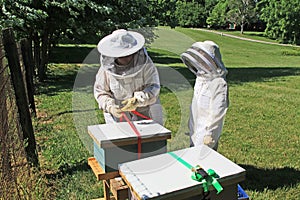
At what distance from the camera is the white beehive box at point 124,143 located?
2.47 metres

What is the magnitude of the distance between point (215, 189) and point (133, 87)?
1418 millimetres

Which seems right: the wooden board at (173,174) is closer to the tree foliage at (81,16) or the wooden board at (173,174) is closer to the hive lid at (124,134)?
the hive lid at (124,134)

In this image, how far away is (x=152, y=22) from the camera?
33.0ft

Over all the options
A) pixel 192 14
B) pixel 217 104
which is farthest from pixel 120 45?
pixel 192 14

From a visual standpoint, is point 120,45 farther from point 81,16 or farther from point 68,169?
point 81,16

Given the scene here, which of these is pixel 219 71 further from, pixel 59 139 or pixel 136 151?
pixel 59 139

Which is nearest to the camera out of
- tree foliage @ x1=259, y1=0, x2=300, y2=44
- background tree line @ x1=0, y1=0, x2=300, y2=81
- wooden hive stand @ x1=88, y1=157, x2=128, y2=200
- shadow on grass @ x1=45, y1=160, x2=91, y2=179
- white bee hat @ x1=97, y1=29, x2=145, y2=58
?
wooden hive stand @ x1=88, y1=157, x2=128, y2=200

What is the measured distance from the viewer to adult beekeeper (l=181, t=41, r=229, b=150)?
3.07 meters

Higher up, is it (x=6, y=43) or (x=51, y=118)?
(x=6, y=43)

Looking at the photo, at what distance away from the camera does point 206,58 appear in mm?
3041

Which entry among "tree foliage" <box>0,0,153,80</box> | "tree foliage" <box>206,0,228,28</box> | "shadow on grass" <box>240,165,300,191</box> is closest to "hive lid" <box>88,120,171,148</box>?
"shadow on grass" <box>240,165,300,191</box>

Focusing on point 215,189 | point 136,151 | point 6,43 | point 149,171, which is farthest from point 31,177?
point 215,189

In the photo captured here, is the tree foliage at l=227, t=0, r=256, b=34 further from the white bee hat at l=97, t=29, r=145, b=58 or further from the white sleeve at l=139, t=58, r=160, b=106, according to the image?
the white bee hat at l=97, t=29, r=145, b=58

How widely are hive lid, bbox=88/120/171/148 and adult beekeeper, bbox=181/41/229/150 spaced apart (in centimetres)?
70
